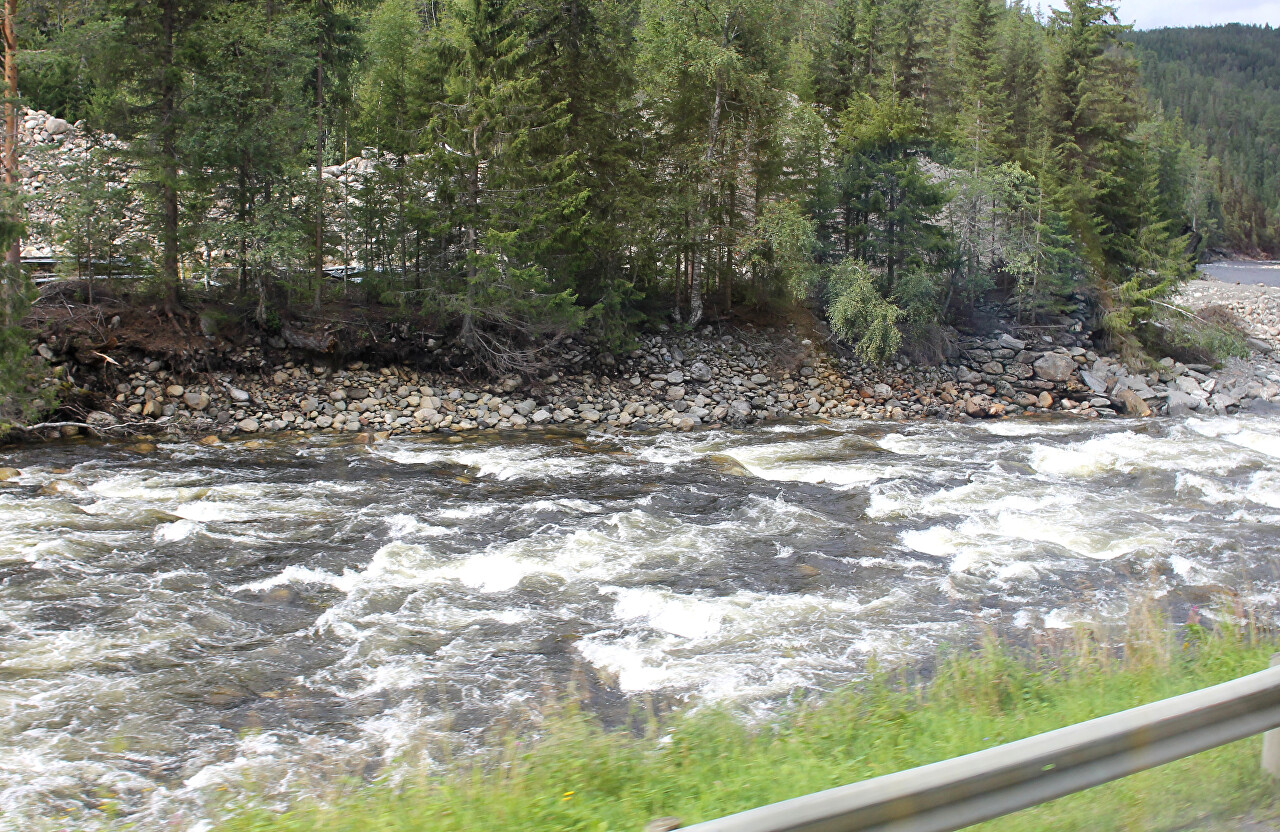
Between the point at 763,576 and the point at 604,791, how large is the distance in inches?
268

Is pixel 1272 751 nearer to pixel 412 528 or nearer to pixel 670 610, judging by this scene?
pixel 670 610

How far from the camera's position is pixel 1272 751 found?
3.79 metres

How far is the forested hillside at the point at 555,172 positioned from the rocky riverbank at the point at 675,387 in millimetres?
1066

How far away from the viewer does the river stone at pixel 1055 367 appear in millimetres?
25297

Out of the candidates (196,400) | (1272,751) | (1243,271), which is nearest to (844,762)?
(1272,751)

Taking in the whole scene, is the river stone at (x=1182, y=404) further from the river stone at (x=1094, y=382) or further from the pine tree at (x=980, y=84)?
the pine tree at (x=980, y=84)

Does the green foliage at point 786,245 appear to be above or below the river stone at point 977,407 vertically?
above

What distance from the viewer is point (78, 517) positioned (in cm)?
1256

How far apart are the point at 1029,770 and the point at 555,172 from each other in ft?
62.9

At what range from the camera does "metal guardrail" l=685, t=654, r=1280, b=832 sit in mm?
2887

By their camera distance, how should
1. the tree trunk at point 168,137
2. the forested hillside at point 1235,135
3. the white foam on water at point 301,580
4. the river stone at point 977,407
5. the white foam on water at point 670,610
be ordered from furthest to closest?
1. the forested hillside at point 1235,135
2. the river stone at point 977,407
3. the tree trunk at point 168,137
4. the white foam on water at point 301,580
5. the white foam on water at point 670,610

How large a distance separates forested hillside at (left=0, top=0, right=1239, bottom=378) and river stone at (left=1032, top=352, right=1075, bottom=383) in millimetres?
2696

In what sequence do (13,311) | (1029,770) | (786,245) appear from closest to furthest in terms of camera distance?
1. (1029,770)
2. (13,311)
3. (786,245)

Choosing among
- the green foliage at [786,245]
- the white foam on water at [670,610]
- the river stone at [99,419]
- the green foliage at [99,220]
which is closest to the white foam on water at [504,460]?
the river stone at [99,419]
